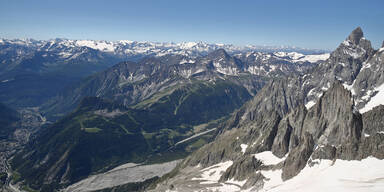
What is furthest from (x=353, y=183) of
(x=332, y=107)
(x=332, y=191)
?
(x=332, y=107)

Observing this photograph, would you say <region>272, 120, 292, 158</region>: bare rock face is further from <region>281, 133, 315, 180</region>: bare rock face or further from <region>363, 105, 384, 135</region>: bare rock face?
<region>363, 105, 384, 135</region>: bare rock face

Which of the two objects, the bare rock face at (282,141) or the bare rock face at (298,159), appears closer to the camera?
the bare rock face at (298,159)

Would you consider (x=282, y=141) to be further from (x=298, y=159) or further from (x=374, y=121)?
(x=374, y=121)

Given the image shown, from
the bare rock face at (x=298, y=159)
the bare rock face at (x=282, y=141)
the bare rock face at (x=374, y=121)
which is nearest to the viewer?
the bare rock face at (x=298, y=159)

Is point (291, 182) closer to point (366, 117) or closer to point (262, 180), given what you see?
point (262, 180)

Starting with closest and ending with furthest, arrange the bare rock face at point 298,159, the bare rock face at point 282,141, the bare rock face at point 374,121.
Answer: the bare rock face at point 298,159, the bare rock face at point 374,121, the bare rock face at point 282,141

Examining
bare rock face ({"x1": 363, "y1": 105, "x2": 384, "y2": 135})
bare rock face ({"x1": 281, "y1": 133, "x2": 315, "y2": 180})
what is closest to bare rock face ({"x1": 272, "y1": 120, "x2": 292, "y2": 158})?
bare rock face ({"x1": 281, "y1": 133, "x2": 315, "y2": 180})

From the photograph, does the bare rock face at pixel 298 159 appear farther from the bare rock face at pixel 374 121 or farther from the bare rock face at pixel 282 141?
the bare rock face at pixel 374 121

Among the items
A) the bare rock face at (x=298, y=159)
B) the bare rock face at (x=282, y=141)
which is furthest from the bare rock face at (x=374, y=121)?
the bare rock face at (x=282, y=141)
